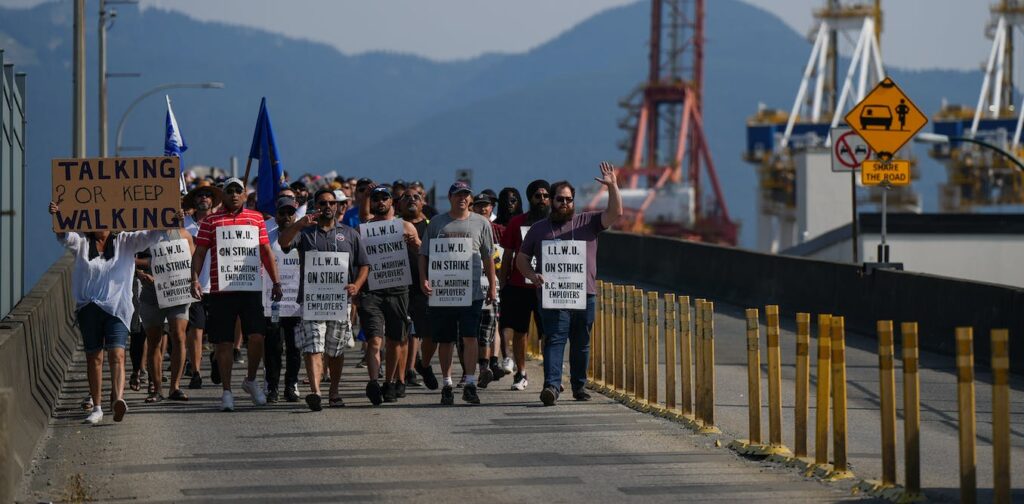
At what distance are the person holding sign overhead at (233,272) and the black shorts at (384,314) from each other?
0.75 m

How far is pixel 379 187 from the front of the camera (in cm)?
1548

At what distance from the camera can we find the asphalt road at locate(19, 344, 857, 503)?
10539 millimetres

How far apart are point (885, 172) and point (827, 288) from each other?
1795 mm

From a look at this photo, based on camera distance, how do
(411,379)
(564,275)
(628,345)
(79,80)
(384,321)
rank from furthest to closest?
(79,80) → (411,379) → (628,345) → (384,321) → (564,275)

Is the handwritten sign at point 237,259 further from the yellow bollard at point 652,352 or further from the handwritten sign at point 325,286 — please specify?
the yellow bollard at point 652,352

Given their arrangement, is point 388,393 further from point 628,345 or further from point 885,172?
point 885,172

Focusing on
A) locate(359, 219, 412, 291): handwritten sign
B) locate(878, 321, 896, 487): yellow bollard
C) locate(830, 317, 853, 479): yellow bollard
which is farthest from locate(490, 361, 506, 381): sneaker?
locate(878, 321, 896, 487): yellow bollard

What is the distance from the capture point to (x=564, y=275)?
→ 15.0 metres

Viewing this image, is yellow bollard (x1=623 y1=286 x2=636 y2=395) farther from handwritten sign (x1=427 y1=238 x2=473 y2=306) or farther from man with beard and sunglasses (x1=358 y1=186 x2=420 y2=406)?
man with beard and sunglasses (x1=358 y1=186 x2=420 y2=406)

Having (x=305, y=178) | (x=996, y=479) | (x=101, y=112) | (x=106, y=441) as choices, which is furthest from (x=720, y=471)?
(x=101, y=112)

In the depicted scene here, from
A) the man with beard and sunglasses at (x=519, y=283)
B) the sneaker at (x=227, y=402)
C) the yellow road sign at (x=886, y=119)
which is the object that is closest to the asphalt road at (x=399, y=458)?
the sneaker at (x=227, y=402)

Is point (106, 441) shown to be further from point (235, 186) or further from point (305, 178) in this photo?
point (305, 178)

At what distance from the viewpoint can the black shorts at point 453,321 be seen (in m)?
15.4

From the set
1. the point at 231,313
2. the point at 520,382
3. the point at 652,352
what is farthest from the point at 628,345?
the point at 231,313
